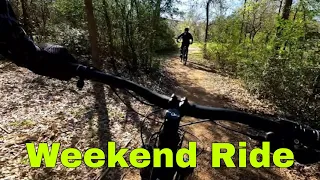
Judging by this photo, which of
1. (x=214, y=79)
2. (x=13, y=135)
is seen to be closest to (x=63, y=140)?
(x=13, y=135)

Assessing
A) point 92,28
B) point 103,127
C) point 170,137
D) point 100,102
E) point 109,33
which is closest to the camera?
point 170,137

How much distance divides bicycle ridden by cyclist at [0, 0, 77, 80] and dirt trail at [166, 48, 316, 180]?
3705 millimetres

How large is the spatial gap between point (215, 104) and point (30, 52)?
7552mm

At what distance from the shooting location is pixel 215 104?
27.3 ft

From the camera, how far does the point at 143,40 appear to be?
35.4 feet

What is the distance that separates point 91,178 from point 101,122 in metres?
2.00

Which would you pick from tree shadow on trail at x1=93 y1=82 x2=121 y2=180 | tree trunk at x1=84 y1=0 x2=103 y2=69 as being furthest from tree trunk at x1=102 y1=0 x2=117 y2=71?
tree shadow on trail at x1=93 y1=82 x2=121 y2=180

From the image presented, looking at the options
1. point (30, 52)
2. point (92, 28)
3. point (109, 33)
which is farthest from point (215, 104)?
point (30, 52)

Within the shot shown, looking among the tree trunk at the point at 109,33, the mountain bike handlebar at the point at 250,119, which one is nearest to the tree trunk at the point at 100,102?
the tree trunk at the point at 109,33

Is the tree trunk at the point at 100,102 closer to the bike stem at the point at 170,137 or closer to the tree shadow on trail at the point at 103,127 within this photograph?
the tree shadow on trail at the point at 103,127

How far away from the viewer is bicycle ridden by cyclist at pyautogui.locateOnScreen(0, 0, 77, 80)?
1.25m

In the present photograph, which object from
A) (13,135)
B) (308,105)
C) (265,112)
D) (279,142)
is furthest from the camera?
(265,112)

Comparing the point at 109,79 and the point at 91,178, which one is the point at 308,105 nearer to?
the point at 91,178

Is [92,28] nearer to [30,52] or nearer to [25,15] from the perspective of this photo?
[25,15]
